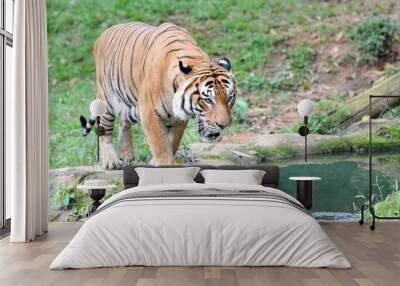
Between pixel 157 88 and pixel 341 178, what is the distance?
2442 millimetres

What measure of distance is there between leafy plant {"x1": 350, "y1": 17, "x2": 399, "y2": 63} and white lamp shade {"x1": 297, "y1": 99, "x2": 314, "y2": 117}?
0.98 meters

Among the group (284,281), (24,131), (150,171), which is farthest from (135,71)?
(284,281)

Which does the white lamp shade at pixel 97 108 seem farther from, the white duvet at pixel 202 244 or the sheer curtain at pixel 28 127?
the white duvet at pixel 202 244

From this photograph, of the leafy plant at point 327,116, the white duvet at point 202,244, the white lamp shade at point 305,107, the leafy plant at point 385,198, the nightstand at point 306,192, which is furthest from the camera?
the leafy plant at point 327,116

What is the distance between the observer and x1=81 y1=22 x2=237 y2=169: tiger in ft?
22.9

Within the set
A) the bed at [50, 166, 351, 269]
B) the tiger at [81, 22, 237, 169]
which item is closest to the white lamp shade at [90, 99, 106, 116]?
the tiger at [81, 22, 237, 169]

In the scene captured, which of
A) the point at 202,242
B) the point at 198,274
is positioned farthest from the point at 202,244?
the point at 198,274

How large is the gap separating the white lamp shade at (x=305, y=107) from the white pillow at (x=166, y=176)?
1476 mm

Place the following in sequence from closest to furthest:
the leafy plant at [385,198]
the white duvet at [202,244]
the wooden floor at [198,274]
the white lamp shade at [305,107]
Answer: the wooden floor at [198,274], the white duvet at [202,244], the white lamp shade at [305,107], the leafy plant at [385,198]

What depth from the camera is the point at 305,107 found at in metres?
7.11

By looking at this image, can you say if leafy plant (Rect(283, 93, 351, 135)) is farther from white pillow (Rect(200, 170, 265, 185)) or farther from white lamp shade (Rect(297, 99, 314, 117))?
white pillow (Rect(200, 170, 265, 185))

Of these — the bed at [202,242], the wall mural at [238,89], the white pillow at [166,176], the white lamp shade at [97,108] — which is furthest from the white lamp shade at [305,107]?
the bed at [202,242]

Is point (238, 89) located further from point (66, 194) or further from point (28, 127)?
point (28, 127)

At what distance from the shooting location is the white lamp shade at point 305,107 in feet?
23.3
